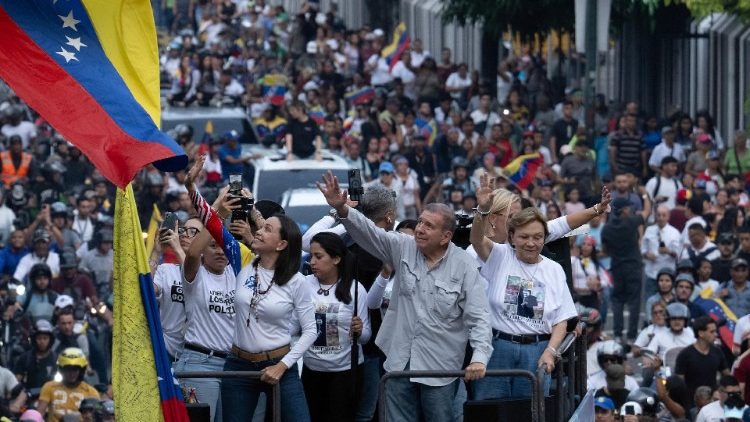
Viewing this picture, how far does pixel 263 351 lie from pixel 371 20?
42.2 metres

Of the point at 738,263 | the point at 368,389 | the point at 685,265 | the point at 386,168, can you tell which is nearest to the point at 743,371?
the point at 738,263

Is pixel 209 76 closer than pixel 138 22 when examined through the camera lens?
No

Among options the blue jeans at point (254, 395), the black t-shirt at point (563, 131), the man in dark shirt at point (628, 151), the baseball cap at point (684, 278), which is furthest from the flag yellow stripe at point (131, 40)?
the black t-shirt at point (563, 131)

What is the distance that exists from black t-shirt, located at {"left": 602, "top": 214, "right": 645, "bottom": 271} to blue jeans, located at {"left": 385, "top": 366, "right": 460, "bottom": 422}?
1149 cm

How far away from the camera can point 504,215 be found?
1251 centimetres

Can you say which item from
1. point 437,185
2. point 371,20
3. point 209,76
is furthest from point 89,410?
point 371,20

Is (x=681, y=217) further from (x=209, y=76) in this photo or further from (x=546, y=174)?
(x=209, y=76)

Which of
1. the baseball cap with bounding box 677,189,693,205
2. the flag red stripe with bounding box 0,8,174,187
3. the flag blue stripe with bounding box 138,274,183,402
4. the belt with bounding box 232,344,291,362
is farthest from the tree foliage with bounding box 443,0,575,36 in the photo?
the flag blue stripe with bounding box 138,274,183,402

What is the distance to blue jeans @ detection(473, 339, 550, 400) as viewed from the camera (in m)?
11.6

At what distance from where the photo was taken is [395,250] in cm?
1141

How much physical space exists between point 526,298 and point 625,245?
36.6 ft

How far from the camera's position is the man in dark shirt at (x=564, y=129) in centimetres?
2894

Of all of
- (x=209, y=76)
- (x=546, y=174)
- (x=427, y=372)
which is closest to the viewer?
(x=427, y=372)

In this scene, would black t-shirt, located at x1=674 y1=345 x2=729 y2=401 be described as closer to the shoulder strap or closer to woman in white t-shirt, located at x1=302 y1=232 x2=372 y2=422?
woman in white t-shirt, located at x1=302 y1=232 x2=372 y2=422
